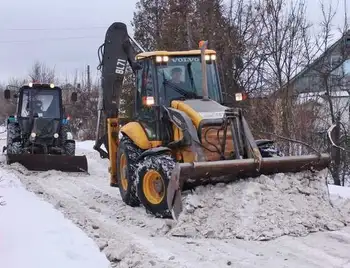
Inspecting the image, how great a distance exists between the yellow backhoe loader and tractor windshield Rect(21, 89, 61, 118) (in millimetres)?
4910

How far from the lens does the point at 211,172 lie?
21.1 feet

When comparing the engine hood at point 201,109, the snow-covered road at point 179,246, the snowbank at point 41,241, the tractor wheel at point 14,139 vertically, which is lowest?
the snow-covered road at point 179,246

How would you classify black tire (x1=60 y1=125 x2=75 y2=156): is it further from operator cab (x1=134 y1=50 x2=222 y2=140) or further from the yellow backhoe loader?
operator cab (x1=134 y1=50 x2=222 y2=140)

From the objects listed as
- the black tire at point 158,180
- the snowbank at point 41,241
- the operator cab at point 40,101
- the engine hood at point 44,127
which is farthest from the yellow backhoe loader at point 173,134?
the operator cab at point 40,101

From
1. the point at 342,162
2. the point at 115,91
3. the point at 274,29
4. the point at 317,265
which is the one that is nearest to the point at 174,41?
the point at 274,29

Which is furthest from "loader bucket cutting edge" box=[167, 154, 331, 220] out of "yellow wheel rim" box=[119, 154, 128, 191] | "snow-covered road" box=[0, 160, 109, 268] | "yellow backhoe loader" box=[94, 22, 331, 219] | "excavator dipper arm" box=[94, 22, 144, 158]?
"excavator dipper arm" box=[94, 22, 144, 158]

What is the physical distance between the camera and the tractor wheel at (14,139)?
1335 cm

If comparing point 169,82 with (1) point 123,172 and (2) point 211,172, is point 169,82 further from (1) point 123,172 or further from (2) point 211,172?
(2) point 211,172

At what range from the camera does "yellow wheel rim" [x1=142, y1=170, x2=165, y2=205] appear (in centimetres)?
713

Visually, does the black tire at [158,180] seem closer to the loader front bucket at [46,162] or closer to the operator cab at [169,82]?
the operator cab at [169,82]

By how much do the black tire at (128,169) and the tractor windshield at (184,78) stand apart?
105 cm

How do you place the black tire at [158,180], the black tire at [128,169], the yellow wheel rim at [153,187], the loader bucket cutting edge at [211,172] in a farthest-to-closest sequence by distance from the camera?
the black tire at [128,169], the yellow wheel rim at [153,187], the black tire at [158,180], the loader bucket cutting edge at [211,172]

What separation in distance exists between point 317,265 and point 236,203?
150 cm

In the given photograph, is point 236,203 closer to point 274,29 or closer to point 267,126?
point 267,126
